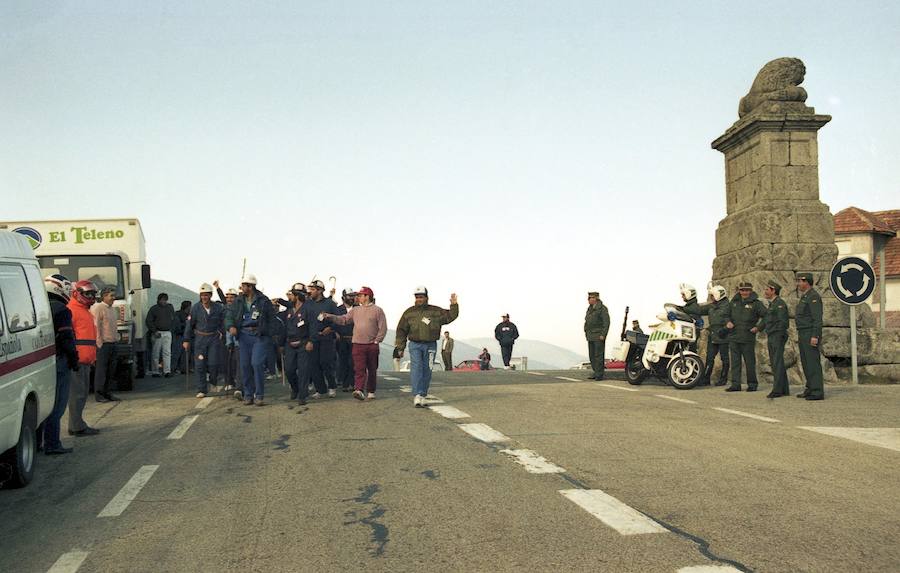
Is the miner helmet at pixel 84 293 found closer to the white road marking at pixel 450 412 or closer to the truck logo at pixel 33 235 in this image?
the white road marking at pixel 450 412

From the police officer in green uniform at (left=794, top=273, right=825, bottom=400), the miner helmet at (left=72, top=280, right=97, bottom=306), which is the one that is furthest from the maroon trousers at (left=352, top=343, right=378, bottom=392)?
the police officer in green uniform at (left=794, top=273, right=825, bottom=400)

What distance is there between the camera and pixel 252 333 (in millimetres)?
14383

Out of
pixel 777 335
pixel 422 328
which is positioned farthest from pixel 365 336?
pixel 777 335

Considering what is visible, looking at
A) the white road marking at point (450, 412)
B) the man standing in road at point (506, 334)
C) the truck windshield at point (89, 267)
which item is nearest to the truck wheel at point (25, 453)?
the white road marking at point (450, 412)

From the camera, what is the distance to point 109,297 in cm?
1560

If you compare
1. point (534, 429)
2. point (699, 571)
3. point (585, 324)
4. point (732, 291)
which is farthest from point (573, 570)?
point (585, 324)

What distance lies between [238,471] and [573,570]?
13.4ft

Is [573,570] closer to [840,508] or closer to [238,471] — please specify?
[840,508]

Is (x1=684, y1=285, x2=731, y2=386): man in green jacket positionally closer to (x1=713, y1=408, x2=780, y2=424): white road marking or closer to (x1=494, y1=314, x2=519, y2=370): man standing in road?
(x1=713, y1=408, x2=780, y2=424): white road marking

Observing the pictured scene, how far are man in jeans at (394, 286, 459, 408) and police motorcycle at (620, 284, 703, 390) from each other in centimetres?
485

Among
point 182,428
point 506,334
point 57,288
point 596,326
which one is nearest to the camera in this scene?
point 57,288

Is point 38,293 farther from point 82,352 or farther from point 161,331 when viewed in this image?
point 161,331

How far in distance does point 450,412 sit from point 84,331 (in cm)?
471

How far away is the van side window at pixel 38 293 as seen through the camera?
8281 millimetres
